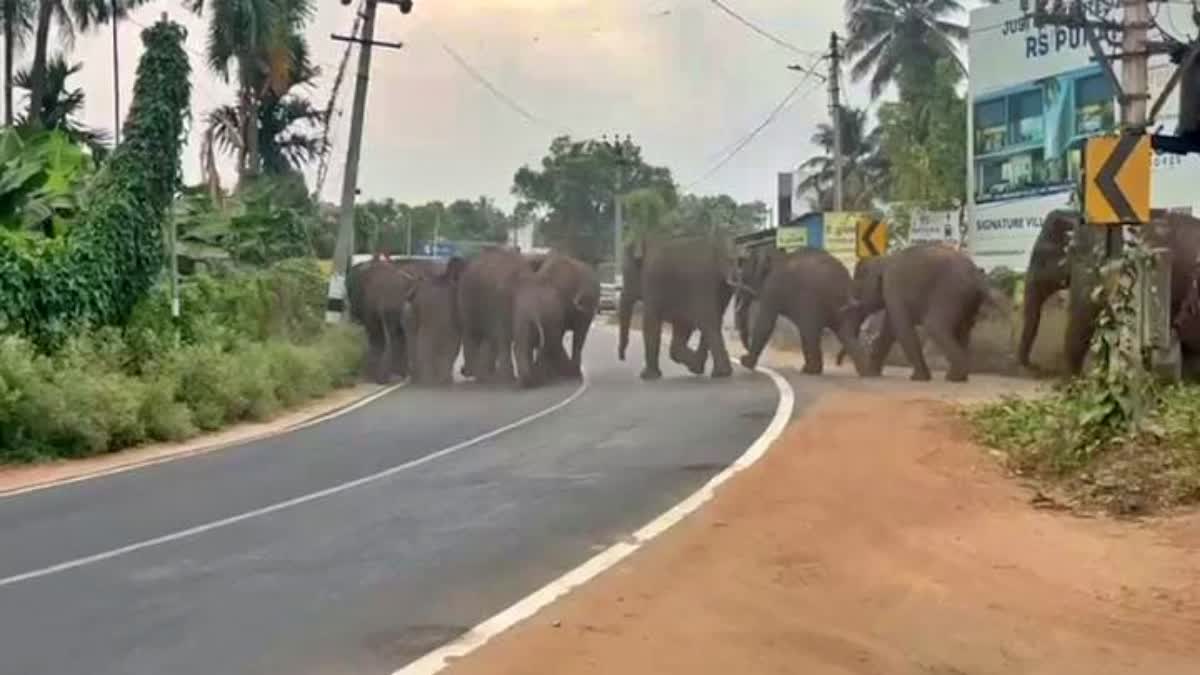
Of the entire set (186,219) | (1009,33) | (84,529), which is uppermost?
(1009,33)

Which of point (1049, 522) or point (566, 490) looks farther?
point (566, 490)

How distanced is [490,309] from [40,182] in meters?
8.72

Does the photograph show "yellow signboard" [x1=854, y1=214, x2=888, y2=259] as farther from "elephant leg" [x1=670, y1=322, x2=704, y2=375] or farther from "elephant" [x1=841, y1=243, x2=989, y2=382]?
"elephant" [x1=841, y1=243, x2=989, y2=382]

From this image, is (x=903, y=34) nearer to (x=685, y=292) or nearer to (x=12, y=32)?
(x=12, y=32)

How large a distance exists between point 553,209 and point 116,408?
289 feet

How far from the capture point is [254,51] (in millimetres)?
47094

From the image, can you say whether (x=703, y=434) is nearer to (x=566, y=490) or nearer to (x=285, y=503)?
(x=566, y=490)

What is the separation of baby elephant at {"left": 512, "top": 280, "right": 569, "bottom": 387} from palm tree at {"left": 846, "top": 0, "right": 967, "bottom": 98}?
47394mm

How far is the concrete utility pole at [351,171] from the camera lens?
1335 inches

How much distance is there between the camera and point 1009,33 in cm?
4669

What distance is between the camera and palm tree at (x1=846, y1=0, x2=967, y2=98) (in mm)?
73812

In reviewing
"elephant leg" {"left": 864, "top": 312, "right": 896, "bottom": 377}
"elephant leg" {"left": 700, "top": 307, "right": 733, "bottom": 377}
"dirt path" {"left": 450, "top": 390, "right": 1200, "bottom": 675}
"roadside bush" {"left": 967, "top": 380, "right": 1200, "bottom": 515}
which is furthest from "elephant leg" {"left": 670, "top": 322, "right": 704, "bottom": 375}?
"dirt path" {"left": 450, "top": 390, "right": 1200, "bottom": 675}

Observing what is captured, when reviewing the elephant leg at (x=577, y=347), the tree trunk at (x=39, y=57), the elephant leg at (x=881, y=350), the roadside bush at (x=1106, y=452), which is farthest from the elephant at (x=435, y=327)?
the tree trunk at (x=39, y=57)

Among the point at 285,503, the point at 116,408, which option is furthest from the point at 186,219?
the point at 285,503
